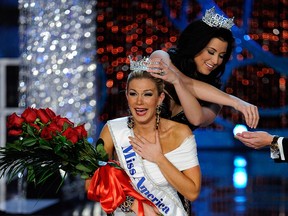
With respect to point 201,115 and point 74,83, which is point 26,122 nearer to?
point 201,115

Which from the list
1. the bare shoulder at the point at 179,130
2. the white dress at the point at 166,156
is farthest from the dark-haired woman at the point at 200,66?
the white dress at the point at 166,156

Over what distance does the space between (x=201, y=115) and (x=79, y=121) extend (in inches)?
156

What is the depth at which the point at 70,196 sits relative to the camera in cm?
755

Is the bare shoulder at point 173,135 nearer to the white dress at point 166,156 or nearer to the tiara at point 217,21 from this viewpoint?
the white dress at point 166,156

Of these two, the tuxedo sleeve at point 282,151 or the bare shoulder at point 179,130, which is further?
the tuxedo sleeve at point 282,151

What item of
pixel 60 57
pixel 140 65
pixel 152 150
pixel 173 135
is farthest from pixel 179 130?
pixel 60 57

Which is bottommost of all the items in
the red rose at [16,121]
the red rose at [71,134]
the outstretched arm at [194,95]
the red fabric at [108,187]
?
the red fabric at [108,187]

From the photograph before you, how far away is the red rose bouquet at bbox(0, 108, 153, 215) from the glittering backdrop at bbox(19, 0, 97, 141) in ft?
12.9

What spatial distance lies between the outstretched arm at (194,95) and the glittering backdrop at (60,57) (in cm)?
355

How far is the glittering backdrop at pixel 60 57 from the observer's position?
702cm

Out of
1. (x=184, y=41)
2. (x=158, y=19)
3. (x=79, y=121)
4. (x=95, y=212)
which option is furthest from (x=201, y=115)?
(x=158, y=19)

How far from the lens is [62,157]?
9.76 ft

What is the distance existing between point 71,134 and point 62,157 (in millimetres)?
91

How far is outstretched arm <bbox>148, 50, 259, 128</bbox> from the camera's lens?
3179 mm
